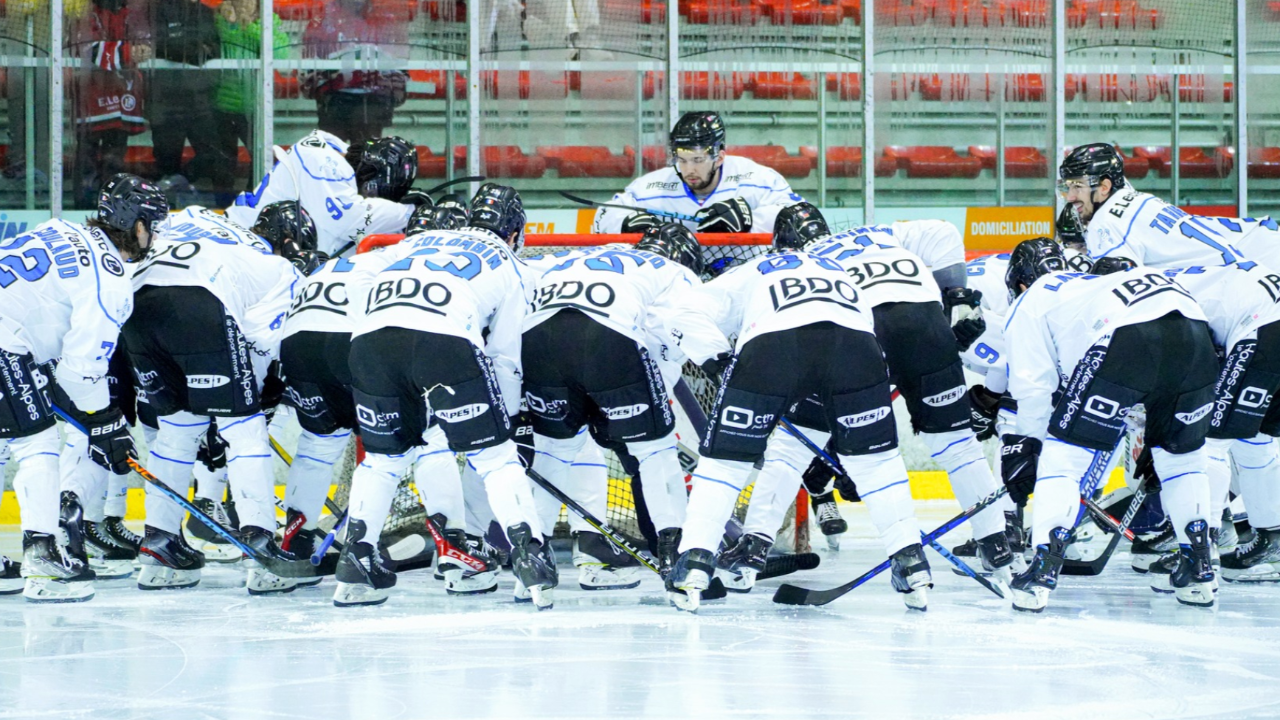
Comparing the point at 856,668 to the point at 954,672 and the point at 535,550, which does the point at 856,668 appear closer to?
the point at 954,672

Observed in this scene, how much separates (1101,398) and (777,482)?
3.22ft

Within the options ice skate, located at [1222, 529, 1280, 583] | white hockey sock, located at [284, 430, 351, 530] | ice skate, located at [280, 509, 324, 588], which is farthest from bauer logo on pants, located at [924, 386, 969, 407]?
ice skate, located at [280, 509, 324, 588]

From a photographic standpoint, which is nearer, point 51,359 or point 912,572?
point 912,572

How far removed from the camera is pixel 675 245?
4535mm

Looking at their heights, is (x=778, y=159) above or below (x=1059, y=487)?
above

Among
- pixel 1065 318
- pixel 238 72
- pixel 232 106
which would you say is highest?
pixel 238 72

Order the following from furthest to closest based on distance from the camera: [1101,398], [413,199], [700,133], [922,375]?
[413,199] → [700,133] → [922,375] → [1101,398]

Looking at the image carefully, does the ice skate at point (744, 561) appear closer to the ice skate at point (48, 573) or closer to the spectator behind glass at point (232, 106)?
the ice skate at point (48, 573)

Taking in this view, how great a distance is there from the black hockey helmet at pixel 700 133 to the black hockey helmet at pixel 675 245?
0.79m

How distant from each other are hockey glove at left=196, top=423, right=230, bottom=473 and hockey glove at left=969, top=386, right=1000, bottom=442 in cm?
262

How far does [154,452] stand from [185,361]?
368 millimetres

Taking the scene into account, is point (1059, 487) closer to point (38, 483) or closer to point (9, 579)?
point (38, 483)

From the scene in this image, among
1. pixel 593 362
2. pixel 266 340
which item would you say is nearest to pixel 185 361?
pixel 266 340

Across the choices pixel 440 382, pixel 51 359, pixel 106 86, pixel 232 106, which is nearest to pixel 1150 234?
pixel 440 382
